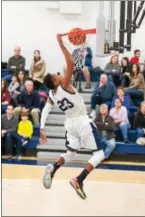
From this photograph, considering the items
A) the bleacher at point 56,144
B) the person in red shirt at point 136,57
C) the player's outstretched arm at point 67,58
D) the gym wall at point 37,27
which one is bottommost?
the bleacher at point 56,144

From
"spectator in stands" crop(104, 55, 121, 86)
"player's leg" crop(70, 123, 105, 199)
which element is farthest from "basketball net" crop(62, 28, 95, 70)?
"spectator in stands" crop(104, 55, 121, 86)

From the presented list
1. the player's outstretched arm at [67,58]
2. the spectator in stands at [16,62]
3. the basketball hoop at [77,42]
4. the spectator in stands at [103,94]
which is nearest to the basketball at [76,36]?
the basketball hoop at [77,42]

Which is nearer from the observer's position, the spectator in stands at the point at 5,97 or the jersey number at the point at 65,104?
the jersey number at the point at 65,104

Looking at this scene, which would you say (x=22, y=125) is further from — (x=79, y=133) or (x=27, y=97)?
(x=79, y=133)

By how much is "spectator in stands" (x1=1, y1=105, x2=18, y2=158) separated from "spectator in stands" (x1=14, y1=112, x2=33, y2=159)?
10cm

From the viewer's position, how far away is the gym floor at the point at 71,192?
19.8ft

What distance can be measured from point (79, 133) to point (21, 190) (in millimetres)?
1829

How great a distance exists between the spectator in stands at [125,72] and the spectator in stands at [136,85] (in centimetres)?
8

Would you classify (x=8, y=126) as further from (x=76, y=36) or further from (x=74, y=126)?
(x=76, y=36)

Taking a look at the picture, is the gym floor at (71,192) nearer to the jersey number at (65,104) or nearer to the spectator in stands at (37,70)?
the jersey number at (65,104)

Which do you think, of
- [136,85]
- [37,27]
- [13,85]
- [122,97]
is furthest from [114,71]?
[37,27]

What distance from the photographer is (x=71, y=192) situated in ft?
22.4

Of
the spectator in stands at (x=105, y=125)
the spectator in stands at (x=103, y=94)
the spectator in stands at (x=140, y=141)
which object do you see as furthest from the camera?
the spectator in stands at (x=140, y=141)

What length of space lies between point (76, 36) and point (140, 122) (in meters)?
3.91
